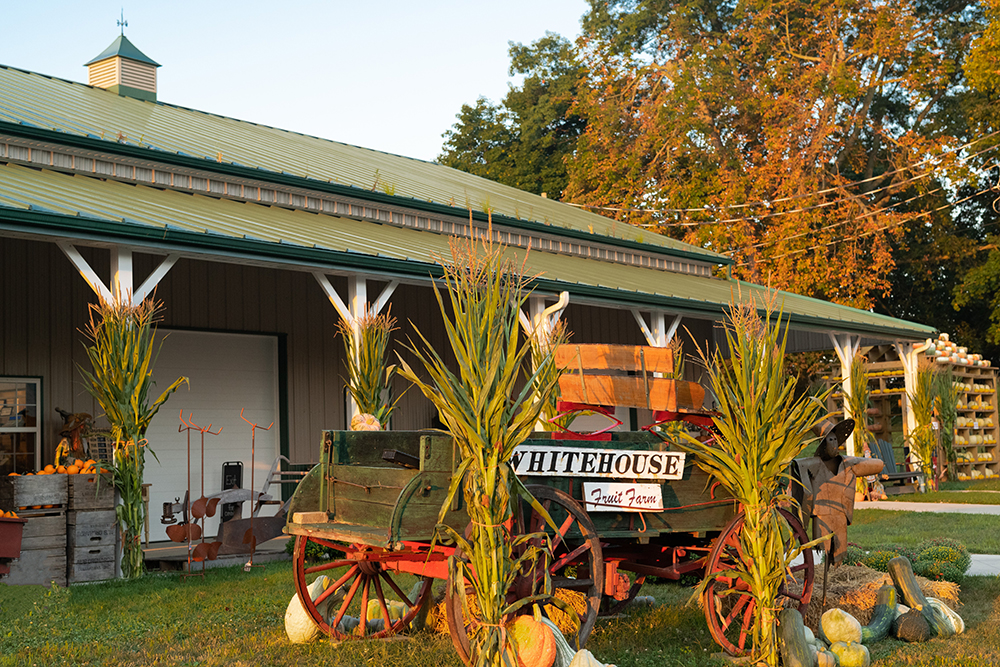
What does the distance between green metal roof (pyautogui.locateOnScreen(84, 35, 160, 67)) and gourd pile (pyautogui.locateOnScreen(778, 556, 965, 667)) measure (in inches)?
600

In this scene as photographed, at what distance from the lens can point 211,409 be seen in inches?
523

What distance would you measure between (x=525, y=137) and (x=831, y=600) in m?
35.4

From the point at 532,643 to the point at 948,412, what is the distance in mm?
17355

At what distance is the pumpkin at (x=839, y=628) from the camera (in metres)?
6.11

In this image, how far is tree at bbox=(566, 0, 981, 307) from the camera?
96.9 feet

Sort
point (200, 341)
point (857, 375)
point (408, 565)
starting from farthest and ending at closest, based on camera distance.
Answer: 1. point (857, 375)
2. point (200, 341)
3. point (408, 565)

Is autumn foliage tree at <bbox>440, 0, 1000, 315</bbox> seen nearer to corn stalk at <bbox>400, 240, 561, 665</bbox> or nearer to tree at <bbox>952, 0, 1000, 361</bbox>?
tree at <bbox>952, 0, 1000, 361</bbox>

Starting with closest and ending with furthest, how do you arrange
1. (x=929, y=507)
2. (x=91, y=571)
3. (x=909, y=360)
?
(x=91, y=571) → (x=929, y=507) → (x=909, y=360)

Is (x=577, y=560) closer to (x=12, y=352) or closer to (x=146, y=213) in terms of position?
(x=146, y=213)

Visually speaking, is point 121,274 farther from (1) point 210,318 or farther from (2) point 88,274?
(1) point 210,318

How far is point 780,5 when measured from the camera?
31.5m

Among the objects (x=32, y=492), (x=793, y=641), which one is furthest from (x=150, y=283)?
(x=793, y=641)

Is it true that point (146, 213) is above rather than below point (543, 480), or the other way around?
above

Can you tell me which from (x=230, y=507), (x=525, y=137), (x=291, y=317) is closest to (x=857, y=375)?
(x=291, y=317)
